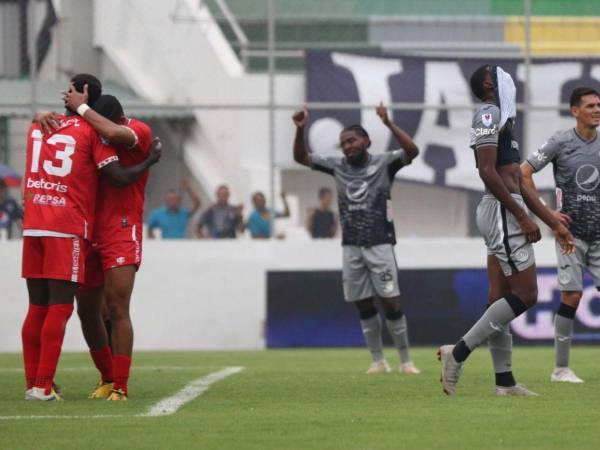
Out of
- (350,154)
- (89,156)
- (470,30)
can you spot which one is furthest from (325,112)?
(89,156)

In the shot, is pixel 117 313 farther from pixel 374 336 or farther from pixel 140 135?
pixel 374 336

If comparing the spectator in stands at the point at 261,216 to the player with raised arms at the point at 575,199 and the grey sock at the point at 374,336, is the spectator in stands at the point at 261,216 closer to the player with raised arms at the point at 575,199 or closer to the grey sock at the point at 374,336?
the grey sock at the point at 374,336

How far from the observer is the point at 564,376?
10.6 meters

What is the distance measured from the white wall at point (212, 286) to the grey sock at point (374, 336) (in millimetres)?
5597

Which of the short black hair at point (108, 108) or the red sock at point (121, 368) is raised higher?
the short black hair at point (108, 108)

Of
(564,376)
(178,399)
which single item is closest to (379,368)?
(564,376)

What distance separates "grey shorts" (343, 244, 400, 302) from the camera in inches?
494

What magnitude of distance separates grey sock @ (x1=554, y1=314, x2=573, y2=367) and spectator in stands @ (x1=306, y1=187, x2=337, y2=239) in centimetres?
808

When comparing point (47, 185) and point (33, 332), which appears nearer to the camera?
point (47, 185)

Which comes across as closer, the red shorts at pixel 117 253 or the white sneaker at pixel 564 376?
the red shorts at pixel 117 253

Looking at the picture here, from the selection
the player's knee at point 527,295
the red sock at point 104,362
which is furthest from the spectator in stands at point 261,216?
the player's knee at point 527,295

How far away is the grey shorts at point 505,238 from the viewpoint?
A: 8906 millimetres

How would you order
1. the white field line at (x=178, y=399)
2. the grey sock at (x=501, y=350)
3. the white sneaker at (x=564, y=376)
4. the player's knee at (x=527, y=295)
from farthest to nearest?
the white sneaker at (x=564, y=376) → the grey sock at (x=501, y=350) → the player's knee at (x=527, y=295) → the white field line at (x=178, y=399)

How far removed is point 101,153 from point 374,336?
436 centimetres
